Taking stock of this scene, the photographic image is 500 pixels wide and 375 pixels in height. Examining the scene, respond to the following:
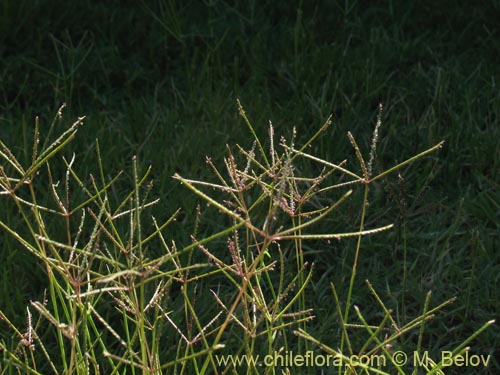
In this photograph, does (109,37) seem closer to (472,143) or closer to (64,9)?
(64,9)

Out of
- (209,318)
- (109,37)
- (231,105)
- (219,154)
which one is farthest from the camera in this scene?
(109,37)

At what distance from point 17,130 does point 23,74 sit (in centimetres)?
42

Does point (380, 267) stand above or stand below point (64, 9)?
below

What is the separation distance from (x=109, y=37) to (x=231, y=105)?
0.70m

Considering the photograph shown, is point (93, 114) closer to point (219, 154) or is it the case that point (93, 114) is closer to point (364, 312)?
point (219, 154)

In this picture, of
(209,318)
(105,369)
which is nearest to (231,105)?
(209,318)

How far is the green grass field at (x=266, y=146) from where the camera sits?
212 cm

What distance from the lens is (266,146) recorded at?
2.71m

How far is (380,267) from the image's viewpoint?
2312mm

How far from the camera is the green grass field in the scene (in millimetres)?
2115

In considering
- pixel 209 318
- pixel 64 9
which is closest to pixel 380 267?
pixel 209 318

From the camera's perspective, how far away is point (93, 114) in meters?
2.95

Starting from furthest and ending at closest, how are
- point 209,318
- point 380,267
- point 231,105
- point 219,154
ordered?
point 231,105, point 219,154, point 380,267, point 209,318

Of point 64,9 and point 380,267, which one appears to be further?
point 64,9
